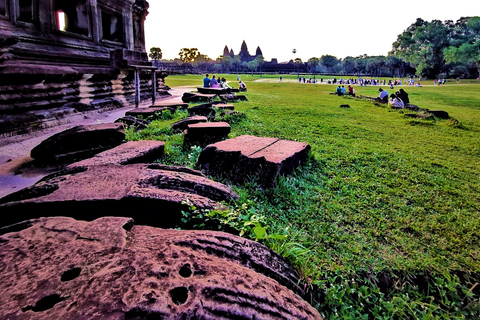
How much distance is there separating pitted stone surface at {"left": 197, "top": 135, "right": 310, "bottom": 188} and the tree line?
169ft

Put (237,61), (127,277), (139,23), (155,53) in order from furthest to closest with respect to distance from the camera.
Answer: (237,61)
(155,53)
(139,23)
(127,277)

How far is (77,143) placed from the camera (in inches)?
135

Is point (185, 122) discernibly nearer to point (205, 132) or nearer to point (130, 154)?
point (205, 132)

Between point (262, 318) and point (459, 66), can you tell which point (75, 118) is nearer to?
point (262, 318)

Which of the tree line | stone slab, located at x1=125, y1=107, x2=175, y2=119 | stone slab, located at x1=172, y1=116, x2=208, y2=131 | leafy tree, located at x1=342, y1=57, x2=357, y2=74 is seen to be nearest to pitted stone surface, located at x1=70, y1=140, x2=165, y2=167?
stone slab, located at x1=172, y1=116, x2=208, y2=131

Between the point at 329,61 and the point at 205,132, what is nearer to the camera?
the point at 205,132

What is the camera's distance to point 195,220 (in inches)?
68.1

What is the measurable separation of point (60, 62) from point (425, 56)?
197ft

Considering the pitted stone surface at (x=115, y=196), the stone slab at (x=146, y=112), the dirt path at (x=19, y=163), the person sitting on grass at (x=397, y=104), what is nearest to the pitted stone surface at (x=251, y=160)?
the pitted stone surface at (x=115, y=196)

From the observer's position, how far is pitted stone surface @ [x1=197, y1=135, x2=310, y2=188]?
268 centimetres

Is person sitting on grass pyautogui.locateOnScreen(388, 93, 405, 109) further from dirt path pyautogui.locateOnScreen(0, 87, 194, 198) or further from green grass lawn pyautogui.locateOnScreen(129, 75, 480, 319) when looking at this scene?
dirt path pyautogui.locateOnScreen(0, 87, 194, 198)

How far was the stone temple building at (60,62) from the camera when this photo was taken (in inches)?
195

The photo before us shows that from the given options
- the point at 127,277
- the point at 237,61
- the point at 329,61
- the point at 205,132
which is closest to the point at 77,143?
the point at 205,132

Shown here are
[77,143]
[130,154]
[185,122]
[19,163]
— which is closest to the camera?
[130,154]
